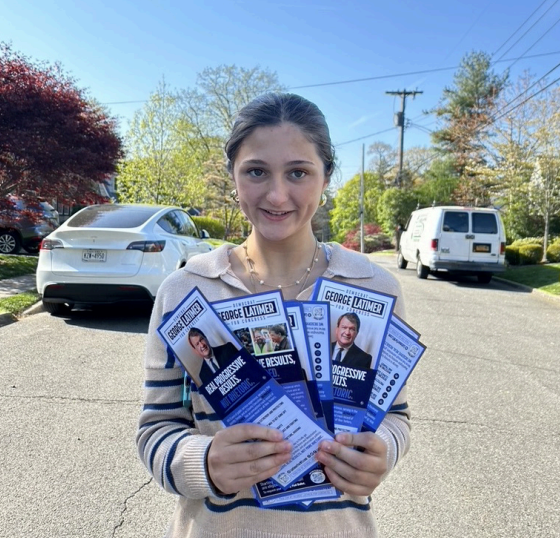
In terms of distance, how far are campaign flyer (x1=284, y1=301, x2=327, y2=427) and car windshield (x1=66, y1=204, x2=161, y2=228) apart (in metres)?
6.52

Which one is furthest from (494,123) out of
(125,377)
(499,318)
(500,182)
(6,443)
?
(6,443)

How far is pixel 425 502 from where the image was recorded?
9.44 feet

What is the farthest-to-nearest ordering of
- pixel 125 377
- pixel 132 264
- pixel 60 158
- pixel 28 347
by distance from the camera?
pixel 60 158
pixel 132 264
pixel 28 347
pixel 125 377

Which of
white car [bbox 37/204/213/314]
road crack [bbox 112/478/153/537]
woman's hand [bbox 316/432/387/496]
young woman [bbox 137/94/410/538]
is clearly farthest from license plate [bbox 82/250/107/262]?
woman's hand [bbox 316/432/387/496]

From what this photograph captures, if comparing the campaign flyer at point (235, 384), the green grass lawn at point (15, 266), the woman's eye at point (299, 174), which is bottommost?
the green grass lawn at point (15, 266)

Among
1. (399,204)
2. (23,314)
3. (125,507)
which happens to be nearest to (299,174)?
(125,507)

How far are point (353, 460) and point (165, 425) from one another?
517 mm

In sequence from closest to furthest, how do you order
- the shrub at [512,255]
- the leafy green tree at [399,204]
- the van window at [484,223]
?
the van window at [484,223] → the shrub at [512,255] → the leafy green tree at [399,204]

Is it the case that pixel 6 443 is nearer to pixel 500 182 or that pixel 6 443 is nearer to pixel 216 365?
pixel 216 365

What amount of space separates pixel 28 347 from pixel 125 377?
5.43ft

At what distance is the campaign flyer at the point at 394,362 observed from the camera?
1.15 metres

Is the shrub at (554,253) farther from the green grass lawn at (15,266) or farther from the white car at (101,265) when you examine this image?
the green grass lawn at (15,266)

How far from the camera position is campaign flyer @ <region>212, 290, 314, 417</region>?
1056mm

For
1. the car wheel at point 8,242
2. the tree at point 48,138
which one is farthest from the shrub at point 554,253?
the car wheel at point 8,242
